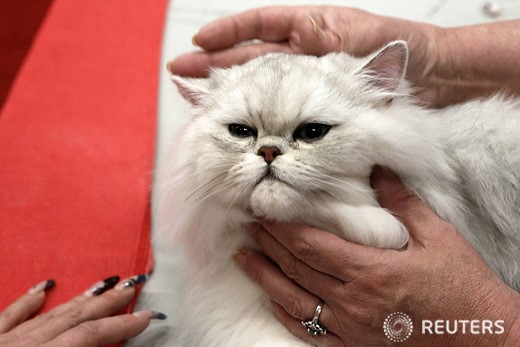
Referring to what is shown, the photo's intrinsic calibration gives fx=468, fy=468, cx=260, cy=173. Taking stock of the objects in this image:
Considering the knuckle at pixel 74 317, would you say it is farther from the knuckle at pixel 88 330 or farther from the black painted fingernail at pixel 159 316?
the black painted fingernail at pixel 159 316

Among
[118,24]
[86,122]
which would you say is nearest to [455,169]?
[86,122]

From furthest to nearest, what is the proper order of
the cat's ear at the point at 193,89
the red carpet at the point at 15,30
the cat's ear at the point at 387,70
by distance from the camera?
the red carpet at the point at 15,30
the cat's ear at the point at 193,89
the cat's ear at the point at 387,70

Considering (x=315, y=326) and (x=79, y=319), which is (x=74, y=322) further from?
(x=315, y=326)

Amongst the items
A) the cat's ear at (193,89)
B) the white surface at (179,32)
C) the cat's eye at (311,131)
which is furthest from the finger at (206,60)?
the cat's eye at (311,131)

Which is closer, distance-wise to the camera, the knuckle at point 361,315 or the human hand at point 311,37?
the knuckle at point 361,315

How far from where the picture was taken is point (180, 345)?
1.32 meters

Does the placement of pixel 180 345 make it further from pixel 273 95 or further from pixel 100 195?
pixel 273 95

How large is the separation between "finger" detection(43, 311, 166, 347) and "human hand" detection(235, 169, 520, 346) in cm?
47

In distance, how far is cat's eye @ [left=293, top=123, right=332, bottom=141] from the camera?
952mm

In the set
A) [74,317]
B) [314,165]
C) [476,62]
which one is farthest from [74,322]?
[476,62]

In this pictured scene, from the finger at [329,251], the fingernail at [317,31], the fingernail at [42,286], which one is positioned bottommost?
the fingernail at [42,286]

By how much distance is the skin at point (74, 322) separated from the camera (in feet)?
3.85

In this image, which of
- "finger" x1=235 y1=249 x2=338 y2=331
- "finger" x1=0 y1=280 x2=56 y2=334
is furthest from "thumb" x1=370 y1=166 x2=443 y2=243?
"finger" x1=0 y1=280 x2=56 y2=334

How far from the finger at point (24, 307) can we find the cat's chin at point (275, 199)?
83 cm
